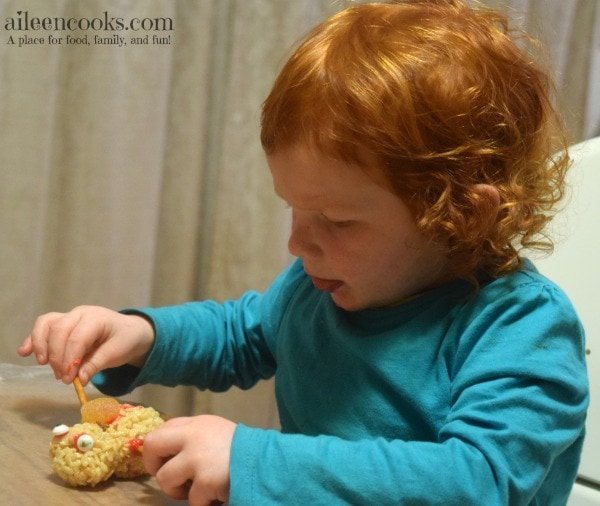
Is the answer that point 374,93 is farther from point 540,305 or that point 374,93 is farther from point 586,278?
point 586,278

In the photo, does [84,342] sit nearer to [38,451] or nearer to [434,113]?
[38,451]

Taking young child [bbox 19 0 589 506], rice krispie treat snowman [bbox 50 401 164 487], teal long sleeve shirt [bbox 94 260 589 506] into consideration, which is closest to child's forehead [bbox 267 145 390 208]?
young child [bbox 19 0 589 506]

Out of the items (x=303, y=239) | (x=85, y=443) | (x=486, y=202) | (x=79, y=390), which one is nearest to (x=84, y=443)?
(x=85, y=443)

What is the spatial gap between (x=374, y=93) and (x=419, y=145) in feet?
0.16

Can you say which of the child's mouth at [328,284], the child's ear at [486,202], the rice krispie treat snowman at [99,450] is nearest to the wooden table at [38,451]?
the rice krispie treat snowman at [99,450]

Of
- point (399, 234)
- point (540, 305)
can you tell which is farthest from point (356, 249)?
point (540, 305)

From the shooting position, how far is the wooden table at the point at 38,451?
55 cm

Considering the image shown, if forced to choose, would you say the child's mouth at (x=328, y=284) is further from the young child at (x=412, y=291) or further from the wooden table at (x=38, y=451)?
the wooden table at (x=38, y=451)

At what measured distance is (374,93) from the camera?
559 mm

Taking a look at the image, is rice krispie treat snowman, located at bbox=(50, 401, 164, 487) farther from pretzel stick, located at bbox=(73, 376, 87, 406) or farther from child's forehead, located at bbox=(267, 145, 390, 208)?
child's forehead, located at bbox=(267, 145, 390, 208)

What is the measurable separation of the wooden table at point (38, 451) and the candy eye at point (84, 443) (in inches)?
1.2

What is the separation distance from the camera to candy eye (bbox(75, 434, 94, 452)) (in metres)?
0.56

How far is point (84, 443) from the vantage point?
565 millimetres

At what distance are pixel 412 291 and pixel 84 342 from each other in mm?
283
